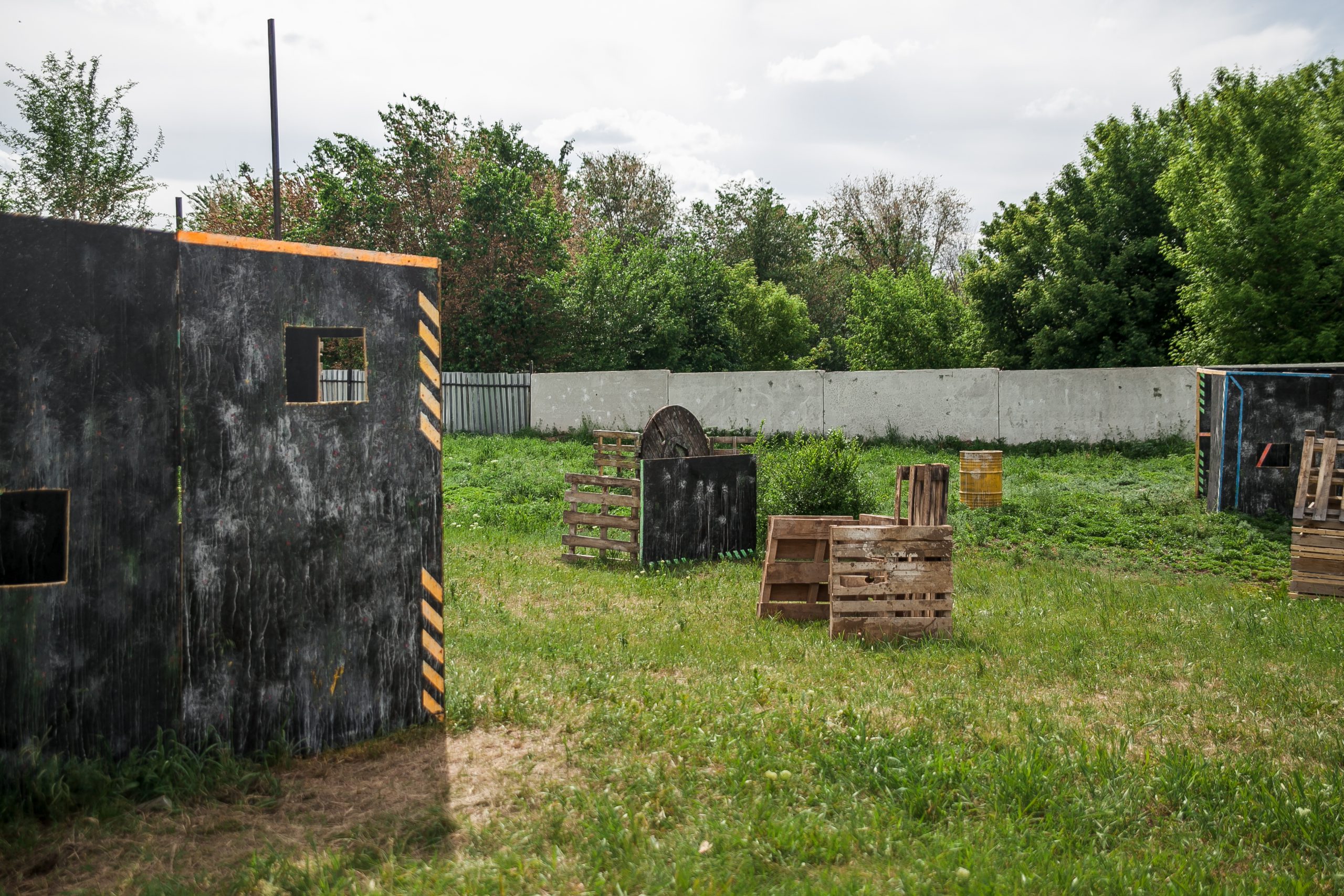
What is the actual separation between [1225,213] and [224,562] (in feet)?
74.3

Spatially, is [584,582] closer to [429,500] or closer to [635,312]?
[429,500]

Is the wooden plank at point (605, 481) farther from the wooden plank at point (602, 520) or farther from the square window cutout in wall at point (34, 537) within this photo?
the square window cutout in wall at point (34, 537)

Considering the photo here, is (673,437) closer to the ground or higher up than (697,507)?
higher up

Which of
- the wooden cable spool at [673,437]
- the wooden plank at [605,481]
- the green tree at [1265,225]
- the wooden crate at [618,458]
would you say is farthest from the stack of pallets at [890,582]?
the green tree at [1265,225]

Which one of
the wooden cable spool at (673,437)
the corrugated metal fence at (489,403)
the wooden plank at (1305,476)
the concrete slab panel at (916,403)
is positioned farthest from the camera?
the corrugated metal fence at (489,403)

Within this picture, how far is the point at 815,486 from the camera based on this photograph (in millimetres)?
11602

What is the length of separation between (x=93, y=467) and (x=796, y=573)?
5829 mm

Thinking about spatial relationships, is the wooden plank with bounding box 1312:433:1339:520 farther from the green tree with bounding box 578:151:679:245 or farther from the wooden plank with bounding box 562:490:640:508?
the green tree with bounding box 578:151:679:245

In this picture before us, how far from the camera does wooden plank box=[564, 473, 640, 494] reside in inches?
435

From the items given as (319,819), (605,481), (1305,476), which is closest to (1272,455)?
(1305,476)

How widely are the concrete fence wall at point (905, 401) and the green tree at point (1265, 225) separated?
2.73 metres

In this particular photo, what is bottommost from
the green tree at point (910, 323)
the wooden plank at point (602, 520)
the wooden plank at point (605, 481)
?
the wooden plank at point (602, 520)

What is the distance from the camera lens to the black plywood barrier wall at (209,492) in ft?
13.9

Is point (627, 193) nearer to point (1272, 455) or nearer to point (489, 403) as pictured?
point (489, 403)
